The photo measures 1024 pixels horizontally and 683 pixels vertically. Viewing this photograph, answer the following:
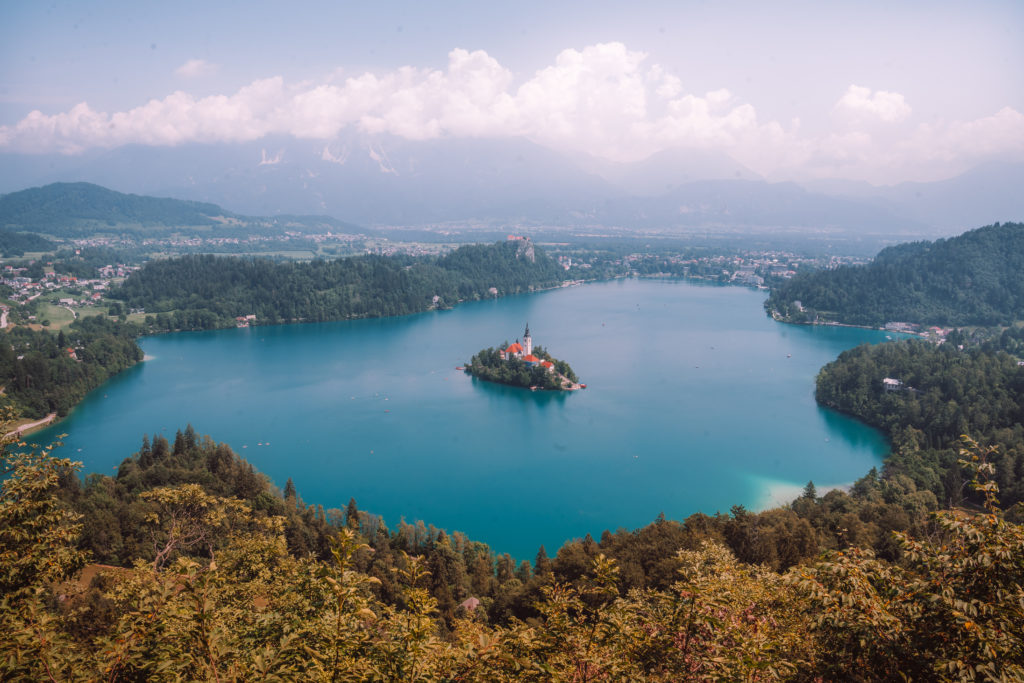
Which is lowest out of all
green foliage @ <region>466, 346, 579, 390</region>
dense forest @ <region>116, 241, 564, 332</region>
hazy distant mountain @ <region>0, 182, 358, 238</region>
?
green foliage @ <region>466, 346, 579, 390</region>

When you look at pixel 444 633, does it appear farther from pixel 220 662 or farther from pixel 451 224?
pixel 451 224

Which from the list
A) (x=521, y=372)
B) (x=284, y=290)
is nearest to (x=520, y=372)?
(x=521, y=372)

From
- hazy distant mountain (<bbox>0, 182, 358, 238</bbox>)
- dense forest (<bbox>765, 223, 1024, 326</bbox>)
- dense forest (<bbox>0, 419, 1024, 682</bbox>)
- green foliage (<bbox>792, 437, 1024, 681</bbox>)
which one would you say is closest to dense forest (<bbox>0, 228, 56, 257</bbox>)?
hazy distant mountain (<bbox>0, 182, 358, 238</bbox>)

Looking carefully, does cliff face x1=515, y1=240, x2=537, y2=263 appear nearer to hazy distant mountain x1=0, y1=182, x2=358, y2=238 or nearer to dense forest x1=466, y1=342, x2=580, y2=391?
dense forest x1=466, y1=342, x2=580, y2=391

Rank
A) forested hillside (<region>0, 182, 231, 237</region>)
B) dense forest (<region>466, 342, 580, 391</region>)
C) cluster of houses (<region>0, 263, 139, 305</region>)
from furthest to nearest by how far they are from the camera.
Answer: forested hillside (<region>0, 182, 231, 237</region>), cluster of houses (<region>0, 263, 139, 305</region>), dense forest (<region>466, 342, 580, 391</region>)

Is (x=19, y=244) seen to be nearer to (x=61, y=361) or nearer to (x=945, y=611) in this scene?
(x=61, y=361)

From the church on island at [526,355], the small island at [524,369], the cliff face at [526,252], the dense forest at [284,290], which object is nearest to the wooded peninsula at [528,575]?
the small island at [524,369]
